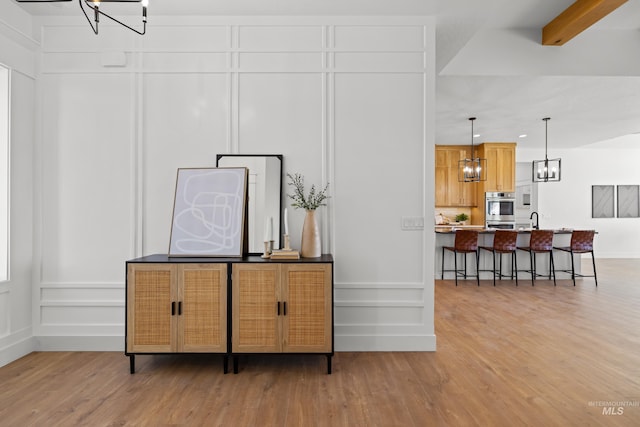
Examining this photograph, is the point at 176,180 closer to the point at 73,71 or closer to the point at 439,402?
the point at 73,71

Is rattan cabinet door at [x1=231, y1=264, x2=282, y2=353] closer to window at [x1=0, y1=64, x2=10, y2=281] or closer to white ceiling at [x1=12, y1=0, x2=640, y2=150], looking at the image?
window at [x1=0, y1=64, x2=10, y2=281]

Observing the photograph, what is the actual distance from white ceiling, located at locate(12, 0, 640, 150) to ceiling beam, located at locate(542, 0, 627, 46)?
0.33ft

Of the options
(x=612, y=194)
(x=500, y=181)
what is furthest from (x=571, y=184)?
(x=500, y=181)

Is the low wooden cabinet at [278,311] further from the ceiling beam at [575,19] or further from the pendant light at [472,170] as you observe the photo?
the pendant light at [472,170]

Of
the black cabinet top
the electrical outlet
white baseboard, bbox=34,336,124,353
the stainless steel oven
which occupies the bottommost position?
white baseboard, bbox=34,336,124,353

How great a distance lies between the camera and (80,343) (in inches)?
135

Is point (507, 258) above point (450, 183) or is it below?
below

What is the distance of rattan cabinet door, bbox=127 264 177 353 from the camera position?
9.58 feet

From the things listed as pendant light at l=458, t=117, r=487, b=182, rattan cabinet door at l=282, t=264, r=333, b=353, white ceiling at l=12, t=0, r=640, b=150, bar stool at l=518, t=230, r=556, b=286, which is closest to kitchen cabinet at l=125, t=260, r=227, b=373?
rattan cabinet door at l=282, t=264, r=333, b=353

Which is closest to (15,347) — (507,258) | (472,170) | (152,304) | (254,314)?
(152,304)

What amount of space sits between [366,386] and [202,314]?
1.33 metres

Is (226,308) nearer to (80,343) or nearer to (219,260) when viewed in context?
(219,260)

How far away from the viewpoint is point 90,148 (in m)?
3.48

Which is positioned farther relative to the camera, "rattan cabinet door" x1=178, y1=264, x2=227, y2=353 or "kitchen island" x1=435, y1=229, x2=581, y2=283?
"kitchen island" x1=435, y1=229, x2=581, y2=283
